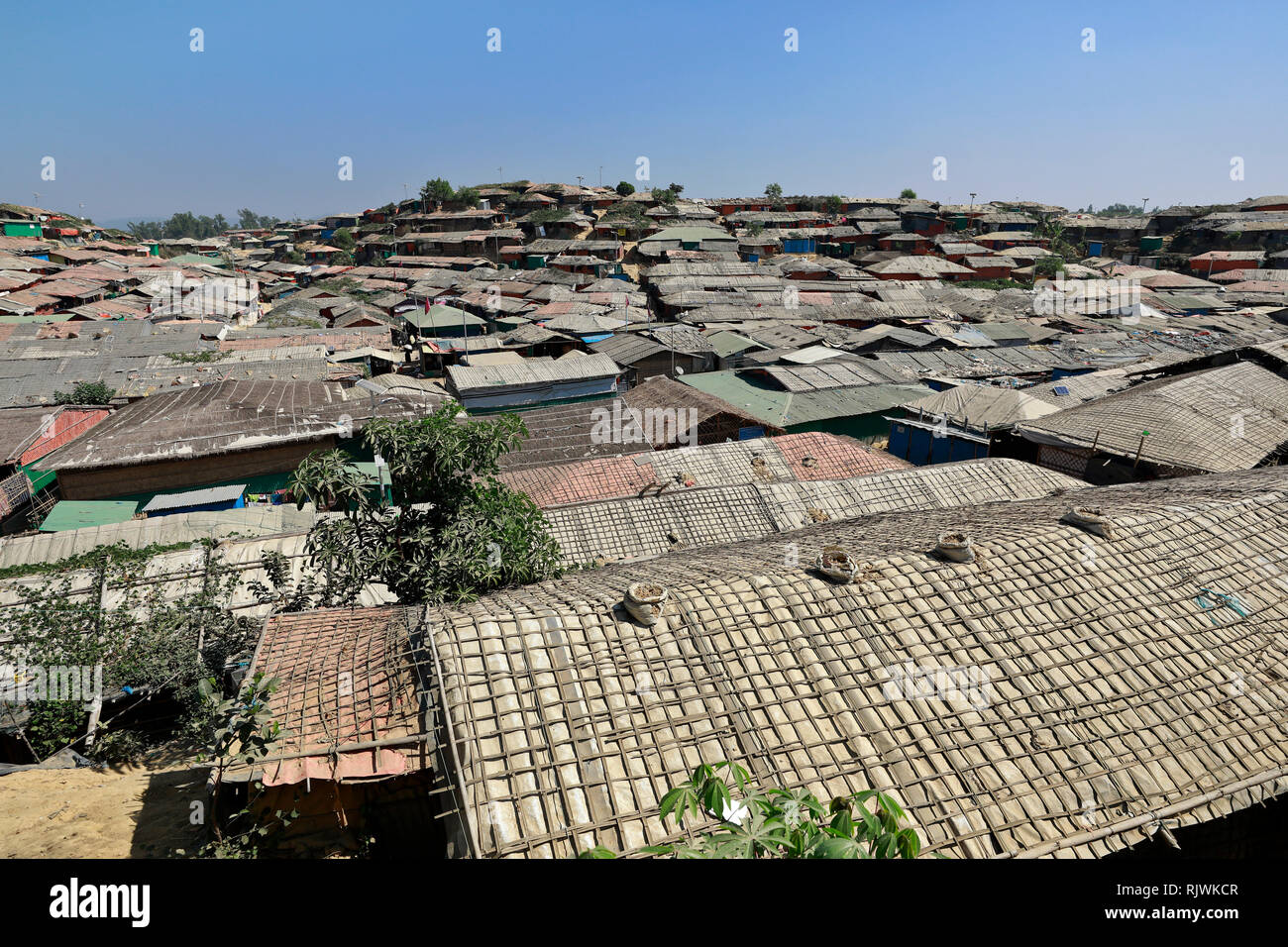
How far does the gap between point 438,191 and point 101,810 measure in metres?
86.4

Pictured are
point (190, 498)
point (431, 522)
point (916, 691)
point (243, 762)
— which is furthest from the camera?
point (190, 498)

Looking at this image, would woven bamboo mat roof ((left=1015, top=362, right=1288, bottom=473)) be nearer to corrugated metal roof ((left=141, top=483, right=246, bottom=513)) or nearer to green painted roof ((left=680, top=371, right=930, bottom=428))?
green painted roof ((left=680, top=371, right=930, bottom=428))

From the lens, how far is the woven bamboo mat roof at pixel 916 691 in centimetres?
579

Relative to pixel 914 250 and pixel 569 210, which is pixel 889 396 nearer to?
pixel 914 250

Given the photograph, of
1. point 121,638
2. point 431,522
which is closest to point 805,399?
point 431,522

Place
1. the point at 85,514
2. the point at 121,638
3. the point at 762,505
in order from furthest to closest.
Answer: the point at 85,514 < the point at 762,505 < the point at 121,638

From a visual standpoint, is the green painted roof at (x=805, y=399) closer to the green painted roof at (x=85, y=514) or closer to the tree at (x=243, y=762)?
the green painted roof at (x=85, y=514)

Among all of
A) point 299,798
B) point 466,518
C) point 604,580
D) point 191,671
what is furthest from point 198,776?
point 604,580

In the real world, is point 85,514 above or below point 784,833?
below

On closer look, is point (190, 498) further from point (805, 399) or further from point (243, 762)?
point (805, 399)

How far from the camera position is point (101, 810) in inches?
309

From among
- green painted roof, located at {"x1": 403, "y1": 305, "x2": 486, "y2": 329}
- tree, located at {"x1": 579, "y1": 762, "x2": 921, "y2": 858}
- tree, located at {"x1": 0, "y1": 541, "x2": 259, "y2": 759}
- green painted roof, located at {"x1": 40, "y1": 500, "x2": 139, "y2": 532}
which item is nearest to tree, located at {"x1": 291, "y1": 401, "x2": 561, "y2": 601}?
tree, located at {"x1": 0, "y1": 541, "x2": 259, "y2": 759}

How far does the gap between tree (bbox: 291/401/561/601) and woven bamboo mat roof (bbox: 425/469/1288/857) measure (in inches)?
35.5
